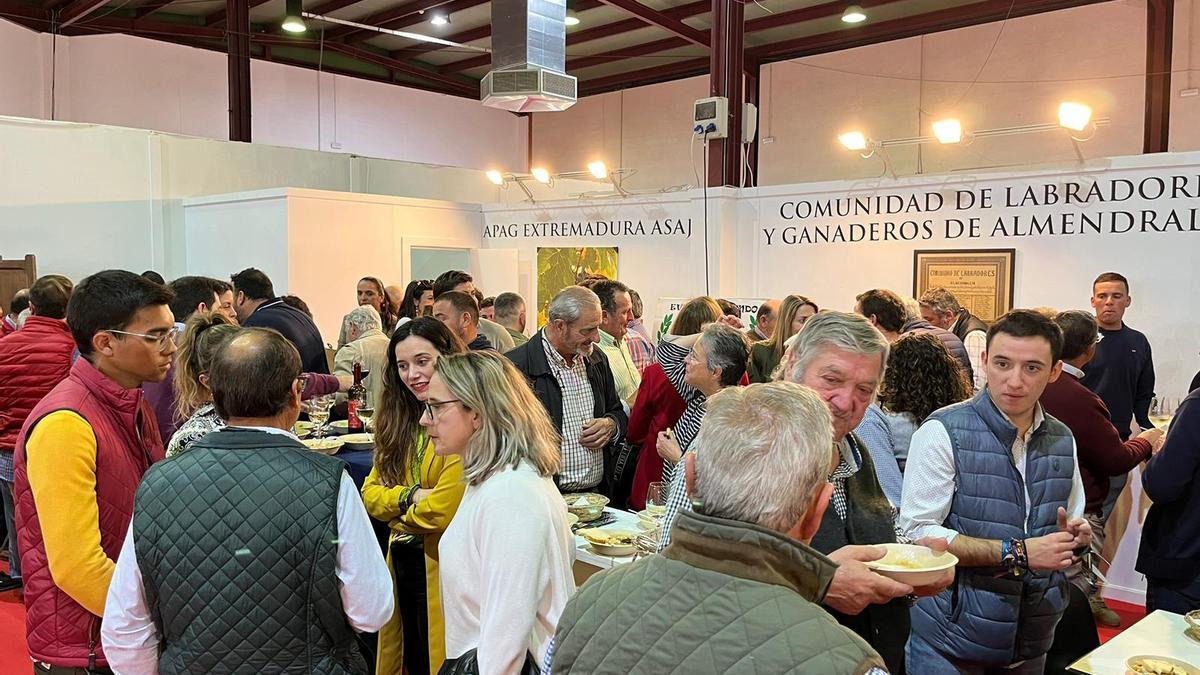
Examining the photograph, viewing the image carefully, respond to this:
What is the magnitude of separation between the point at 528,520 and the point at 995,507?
4.35 ft

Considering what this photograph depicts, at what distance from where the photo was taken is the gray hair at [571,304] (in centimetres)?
393

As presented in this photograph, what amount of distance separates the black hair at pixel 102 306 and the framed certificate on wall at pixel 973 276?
642cm

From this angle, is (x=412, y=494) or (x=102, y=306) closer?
(x=102, y=306)

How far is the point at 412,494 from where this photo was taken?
107 inches

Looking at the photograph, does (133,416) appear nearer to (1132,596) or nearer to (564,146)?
(1132,596)

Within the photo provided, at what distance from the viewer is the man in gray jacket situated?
1.18m

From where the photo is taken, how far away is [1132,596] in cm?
500

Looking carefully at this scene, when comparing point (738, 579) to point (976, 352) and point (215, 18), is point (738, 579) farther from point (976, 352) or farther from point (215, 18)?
point (215, 18)

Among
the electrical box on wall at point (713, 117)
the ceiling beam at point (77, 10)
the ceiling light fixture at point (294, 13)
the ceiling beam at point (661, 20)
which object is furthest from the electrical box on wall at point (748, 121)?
the ceiling beam at point (77, 10)

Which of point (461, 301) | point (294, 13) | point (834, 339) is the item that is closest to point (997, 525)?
point (834, 339)

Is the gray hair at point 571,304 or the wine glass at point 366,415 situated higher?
the gray hair at point 571,304

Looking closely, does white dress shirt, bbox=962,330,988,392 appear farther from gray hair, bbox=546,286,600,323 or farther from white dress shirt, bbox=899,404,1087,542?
white dress shirt, bbox=899,404,1087,542

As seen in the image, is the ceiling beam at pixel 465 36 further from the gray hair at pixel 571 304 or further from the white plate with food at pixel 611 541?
Answer: the white plate with food at pixel 611 541

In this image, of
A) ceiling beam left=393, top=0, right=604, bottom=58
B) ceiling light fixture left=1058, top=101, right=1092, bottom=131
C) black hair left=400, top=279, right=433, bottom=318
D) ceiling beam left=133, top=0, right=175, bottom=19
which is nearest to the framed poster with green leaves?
black hair left=400, top=279, right=433, bottom=318
